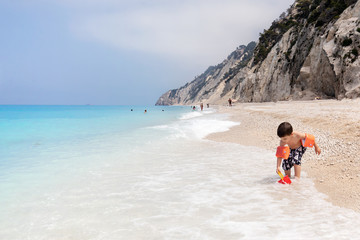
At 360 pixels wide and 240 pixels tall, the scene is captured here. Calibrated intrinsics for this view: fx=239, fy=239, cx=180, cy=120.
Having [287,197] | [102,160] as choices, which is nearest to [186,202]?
[287,197]

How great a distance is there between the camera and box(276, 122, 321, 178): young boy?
483cm

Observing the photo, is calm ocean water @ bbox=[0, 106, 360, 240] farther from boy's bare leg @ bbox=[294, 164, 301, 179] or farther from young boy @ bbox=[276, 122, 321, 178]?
young boy @ bbox=[276, 122, 321, 178]

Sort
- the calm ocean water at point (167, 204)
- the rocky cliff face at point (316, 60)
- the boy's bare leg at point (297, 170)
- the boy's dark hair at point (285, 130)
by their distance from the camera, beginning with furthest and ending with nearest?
the rocky cliff face at point (316, 60) < the boy's bare leg at point (297, 170) < the boy's dark hair at point (285, 130) < the calm ocean water at point (167, 204)

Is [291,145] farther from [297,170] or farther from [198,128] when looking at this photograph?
[198,128]

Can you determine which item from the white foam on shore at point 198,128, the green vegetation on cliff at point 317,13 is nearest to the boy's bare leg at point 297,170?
the white foam on shore at point 198,128

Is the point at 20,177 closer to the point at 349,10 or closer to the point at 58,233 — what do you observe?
the point at 58,233

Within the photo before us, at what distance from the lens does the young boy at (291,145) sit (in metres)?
4.83

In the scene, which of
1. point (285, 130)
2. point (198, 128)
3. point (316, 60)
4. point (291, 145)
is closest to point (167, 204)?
point (285, 130)

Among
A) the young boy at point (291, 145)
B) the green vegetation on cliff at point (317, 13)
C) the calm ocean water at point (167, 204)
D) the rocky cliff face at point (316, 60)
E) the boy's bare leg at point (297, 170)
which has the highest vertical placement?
the green vegetation on cliff at point (317, 13)

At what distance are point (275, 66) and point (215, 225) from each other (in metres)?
48.3

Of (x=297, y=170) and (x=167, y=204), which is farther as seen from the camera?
(x=297, y=170)

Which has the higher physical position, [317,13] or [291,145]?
[317,13]

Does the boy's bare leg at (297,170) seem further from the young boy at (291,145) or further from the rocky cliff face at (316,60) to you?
the rocky cliff face at (316,60)

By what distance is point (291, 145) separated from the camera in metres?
5.06
